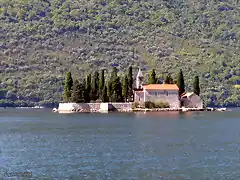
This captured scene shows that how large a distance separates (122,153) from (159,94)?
82566 mm

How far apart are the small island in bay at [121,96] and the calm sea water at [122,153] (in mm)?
51361

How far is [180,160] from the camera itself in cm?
5278

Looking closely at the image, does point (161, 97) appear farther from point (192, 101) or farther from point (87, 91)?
point (87, 91)

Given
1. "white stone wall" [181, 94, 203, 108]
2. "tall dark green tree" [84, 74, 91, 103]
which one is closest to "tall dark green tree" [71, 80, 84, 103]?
"tall dark green tree" [84, 74, 91, 103]

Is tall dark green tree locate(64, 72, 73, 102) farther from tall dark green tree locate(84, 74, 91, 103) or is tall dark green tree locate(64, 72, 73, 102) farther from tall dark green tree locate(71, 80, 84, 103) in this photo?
tall dark green tree locate(84, 74, 91, 103)

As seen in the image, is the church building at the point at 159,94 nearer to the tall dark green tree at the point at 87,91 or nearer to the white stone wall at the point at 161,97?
the white stone wall at the point at 161,97

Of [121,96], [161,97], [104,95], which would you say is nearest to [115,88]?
[104,95]

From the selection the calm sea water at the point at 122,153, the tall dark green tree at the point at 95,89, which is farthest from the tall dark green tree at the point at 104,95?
the calm sea water at the point at 122,153

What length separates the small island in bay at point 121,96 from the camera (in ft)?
445

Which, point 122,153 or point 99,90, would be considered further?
point 99,90

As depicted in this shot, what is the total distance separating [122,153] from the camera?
57188 millimetres

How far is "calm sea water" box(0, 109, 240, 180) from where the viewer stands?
156ft

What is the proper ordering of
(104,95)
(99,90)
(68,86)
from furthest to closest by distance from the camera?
(68,86) → (104,95) → (99,90)

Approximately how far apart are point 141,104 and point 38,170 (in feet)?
305
